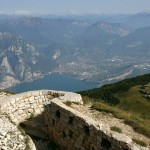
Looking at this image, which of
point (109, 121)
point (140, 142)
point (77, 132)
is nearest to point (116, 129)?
point (109, 121)

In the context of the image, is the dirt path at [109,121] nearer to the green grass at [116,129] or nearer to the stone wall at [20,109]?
the green grass at [116,129]

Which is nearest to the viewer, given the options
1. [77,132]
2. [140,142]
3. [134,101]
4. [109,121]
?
[140,142]

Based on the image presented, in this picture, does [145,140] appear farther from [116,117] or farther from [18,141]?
[18,141]

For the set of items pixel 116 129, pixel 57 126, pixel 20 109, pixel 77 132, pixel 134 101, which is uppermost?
pixel 116 129

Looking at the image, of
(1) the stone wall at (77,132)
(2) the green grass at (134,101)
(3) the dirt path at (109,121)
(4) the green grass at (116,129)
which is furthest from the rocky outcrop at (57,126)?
(2) the green grass at (134,101)

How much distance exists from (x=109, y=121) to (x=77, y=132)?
239 cm

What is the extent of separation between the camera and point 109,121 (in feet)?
79.8

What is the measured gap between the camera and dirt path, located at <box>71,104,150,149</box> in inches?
850

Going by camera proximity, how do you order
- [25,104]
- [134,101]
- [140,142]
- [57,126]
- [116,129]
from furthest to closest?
[134,101] → [25,104] → [57,126] → [116,129] → [140,142]

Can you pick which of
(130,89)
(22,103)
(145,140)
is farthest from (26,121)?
(130,89)

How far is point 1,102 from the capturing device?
27453 millimetres

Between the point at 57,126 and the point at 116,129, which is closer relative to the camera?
the point at 116,129

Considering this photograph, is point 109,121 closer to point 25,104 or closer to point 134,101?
point 25,104

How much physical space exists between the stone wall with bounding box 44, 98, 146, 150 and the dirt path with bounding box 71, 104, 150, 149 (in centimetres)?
107
